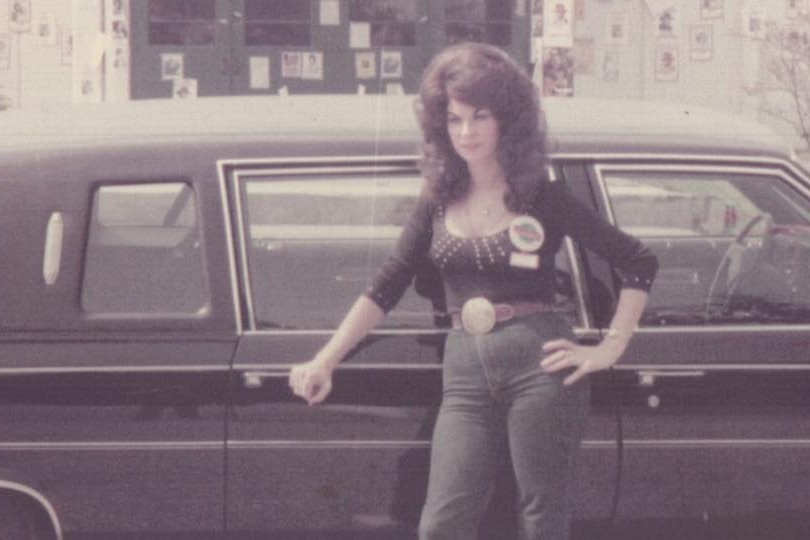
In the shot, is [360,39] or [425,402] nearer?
[425,402]

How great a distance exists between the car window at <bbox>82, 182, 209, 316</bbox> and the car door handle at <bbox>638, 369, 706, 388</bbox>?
120cm

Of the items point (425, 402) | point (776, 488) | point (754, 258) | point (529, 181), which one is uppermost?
point (529, 181)

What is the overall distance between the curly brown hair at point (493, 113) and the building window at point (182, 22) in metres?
13.2

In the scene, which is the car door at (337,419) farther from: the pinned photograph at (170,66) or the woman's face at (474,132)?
the pinned photograph at (170,66)

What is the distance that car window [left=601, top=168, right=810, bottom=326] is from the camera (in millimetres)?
4387

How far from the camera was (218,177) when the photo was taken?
4.26 metres

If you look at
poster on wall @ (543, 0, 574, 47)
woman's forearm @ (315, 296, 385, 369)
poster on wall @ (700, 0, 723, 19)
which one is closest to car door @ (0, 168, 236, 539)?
woman's forearm @ (315, 296, 385, 369)

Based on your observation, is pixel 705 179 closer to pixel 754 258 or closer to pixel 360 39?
pixel 754 258

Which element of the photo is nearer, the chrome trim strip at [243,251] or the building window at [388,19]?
the chrome trim strip at [243,251]

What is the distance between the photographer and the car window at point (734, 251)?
4387 mm

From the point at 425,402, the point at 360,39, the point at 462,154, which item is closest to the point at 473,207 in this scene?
the point at 462,154

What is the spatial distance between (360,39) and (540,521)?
44.9 feet

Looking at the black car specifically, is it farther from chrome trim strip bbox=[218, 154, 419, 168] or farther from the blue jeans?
the blue jeans

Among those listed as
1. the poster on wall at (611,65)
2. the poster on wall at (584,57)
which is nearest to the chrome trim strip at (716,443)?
the poster on wall at (584,57)
